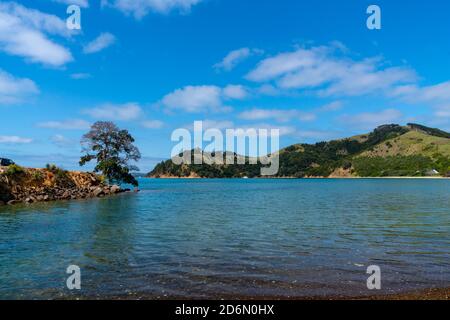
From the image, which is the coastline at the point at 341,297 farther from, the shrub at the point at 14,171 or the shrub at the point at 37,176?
the shrub at the point at 37,176

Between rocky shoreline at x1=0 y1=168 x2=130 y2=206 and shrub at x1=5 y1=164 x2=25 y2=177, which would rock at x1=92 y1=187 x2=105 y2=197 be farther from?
shrub at x1=5 y1=164 x2=25 y2=177

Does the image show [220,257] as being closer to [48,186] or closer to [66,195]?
[66,195]

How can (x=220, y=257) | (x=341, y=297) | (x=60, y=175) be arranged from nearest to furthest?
(x=341, y=297) → (x=220, y=257) → (x=60, y=175)

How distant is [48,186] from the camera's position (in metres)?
69.3

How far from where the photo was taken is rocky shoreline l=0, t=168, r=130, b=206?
5944cm

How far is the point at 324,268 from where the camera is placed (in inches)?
712

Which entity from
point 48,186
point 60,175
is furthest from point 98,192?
point 48,186

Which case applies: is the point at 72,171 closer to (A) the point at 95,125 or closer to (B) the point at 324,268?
(A) the point at 95,125
